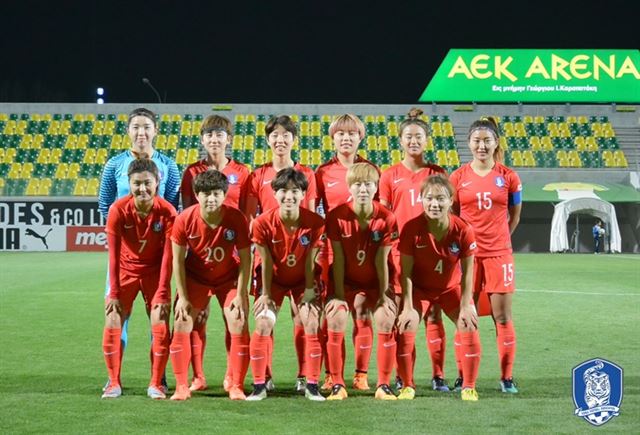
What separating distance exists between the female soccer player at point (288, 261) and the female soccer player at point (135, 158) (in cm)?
100

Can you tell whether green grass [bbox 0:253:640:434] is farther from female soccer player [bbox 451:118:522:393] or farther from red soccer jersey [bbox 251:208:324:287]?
red soccer jersey [bbox 251:208:324:287]

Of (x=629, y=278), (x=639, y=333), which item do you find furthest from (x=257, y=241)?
(x=629, y=278)

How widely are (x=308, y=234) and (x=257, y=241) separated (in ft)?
1.15

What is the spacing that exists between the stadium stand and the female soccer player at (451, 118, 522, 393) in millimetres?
28487

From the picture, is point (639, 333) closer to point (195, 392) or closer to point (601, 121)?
point (195, 392)

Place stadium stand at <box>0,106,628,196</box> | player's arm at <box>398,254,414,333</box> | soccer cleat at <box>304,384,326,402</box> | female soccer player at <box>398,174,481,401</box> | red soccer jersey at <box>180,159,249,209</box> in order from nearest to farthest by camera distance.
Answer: soccer cleat at <box>304,384,326,402</box>, female soccer player at <box>398,174,481,401</box>, player's arm at <box>398,254,414,333</box>, red soccer jersey at <box>180,159,249,209</box>, stadium stand at <box>0,106,628,196</box>

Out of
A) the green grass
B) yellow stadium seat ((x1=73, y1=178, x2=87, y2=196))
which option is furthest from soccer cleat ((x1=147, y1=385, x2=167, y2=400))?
yellow stadium seat ((x1=73, y1=178, x2=87, y2=196))

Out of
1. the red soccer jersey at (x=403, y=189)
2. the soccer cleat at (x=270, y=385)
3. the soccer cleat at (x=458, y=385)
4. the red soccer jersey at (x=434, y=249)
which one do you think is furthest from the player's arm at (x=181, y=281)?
the soccer cleat at (x=458, y=385)

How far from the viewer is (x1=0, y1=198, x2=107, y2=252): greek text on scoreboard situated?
30.4 meters

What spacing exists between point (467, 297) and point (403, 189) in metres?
1.02

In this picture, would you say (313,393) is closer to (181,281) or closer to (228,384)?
(228,384)

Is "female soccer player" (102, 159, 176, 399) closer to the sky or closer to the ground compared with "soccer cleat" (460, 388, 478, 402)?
closer to the sky

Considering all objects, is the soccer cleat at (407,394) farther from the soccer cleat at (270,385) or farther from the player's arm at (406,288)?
the soccer cleat at (270,385)

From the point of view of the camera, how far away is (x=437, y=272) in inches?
→ 241
